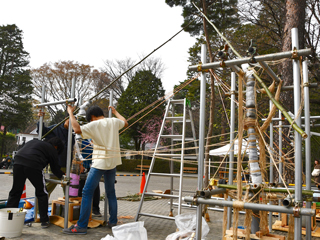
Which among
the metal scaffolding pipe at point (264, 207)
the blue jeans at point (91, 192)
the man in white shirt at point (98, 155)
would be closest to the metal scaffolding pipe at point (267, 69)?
the metal scaffolding pipe at point (264, 207)

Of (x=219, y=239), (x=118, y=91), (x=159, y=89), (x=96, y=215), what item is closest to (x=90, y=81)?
(x=118, y=91)

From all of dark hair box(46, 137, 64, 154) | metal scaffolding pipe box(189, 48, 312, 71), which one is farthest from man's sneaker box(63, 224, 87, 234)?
metal scaffolding pipe box(189, 48, 312, 71)

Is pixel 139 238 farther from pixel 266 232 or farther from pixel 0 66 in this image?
pixel 0 66

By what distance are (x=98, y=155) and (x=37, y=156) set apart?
2.98ft

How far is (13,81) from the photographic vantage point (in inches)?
1051

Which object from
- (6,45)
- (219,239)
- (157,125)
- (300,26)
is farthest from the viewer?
(6,45)

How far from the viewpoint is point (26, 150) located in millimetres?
4145

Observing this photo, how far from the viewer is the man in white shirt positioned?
3848mm

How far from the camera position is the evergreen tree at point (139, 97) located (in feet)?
85.4

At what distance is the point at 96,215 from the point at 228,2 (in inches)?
237

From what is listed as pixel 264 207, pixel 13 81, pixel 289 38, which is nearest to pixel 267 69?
pixel 264 207

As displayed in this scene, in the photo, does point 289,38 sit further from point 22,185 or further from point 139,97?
point 139,97

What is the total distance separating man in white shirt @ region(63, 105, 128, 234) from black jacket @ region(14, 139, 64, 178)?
665mm

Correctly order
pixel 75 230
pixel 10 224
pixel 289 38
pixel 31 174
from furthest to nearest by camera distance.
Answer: pixel 289 38 → pixel 31 174 → pixel 75 230 → pixel 10 224
